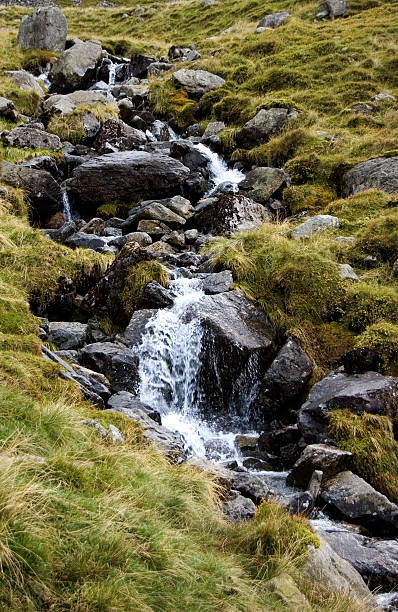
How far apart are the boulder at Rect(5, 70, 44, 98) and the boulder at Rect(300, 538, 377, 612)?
81.3 ft

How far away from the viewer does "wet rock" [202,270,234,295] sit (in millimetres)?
12062

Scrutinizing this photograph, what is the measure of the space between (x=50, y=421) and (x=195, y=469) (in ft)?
6.71

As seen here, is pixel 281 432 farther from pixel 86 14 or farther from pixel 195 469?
pixel 86 14

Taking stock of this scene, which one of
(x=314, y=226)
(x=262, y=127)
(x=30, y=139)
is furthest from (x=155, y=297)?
(x=262, y=127)

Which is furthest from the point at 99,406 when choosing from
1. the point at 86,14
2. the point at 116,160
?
the point at 86,14

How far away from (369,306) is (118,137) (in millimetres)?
13931

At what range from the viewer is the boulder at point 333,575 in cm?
478

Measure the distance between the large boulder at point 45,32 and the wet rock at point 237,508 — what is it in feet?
106

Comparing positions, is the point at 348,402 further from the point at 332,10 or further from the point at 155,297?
the point at 332,10

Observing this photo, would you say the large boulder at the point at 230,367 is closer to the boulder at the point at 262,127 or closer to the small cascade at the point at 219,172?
the small cascade at the point at 219,172

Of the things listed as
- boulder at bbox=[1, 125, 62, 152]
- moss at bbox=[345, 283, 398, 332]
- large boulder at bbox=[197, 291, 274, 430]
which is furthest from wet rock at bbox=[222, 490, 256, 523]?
boulder at bbox=[1, 125, 62, 152]

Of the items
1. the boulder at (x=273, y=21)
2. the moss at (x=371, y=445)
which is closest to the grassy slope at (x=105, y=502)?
the moss at (x=371, y=445)

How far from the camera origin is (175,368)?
11.0 metres

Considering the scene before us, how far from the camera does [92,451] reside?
205 inches
